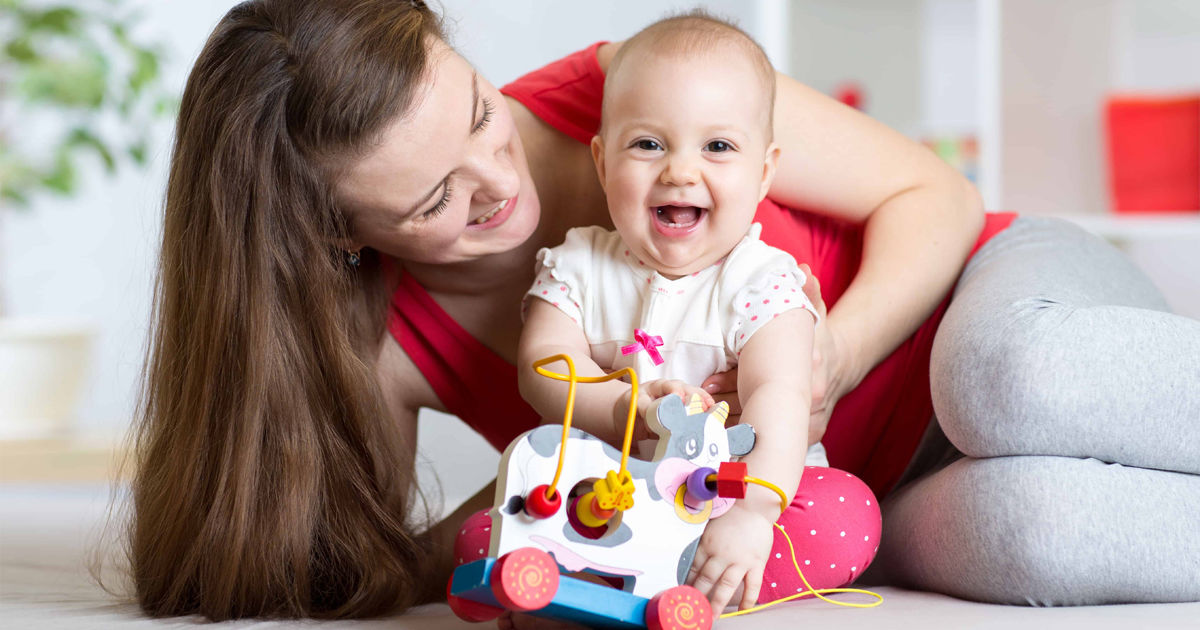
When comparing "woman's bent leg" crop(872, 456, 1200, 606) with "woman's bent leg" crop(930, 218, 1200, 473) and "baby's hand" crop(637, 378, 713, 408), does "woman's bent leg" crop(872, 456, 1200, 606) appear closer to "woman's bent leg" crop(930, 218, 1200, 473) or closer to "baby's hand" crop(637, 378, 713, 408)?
"woman's bent leg" crop(930, 218, 1200, 473)

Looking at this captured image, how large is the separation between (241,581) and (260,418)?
164mm

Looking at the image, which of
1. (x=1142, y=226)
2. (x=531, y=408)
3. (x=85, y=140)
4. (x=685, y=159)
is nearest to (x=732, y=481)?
(x=685, y=159)

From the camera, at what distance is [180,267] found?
117 cm

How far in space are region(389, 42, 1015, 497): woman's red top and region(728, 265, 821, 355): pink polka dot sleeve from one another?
0.91 ft

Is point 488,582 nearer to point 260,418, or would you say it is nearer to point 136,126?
point 260,418

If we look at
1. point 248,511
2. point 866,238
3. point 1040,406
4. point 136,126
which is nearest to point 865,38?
point 866,238

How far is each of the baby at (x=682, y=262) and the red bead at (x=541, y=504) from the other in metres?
0.18

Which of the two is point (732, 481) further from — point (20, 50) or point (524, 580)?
point (20, 50)

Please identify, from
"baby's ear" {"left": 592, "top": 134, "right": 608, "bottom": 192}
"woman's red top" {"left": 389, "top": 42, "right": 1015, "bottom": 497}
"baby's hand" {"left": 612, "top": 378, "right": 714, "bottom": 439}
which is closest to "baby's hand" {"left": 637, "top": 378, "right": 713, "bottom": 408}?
"baby's hand" {"left": 612, "top": 378, "right": 714, "bottom": 439}

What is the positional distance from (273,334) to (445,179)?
24 centimetres

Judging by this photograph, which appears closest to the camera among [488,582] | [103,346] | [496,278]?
[488,582]

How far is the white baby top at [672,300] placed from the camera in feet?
3.54

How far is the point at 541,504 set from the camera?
831mm

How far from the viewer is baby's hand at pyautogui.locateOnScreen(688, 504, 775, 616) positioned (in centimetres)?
91
